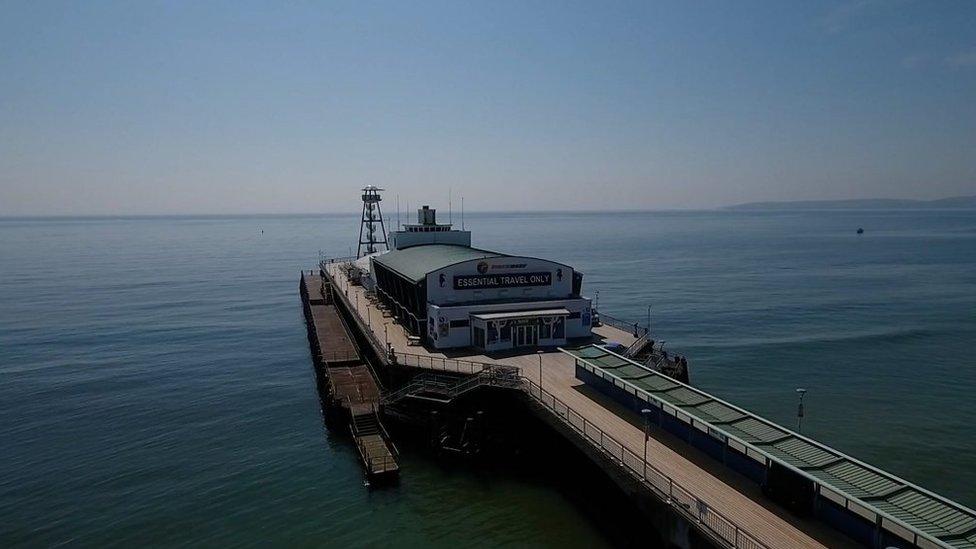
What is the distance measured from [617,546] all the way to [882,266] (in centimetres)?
12738

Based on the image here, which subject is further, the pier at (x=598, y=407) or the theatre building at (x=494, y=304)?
the theatre building at (x=494, y=304)

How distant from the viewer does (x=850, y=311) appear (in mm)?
77750

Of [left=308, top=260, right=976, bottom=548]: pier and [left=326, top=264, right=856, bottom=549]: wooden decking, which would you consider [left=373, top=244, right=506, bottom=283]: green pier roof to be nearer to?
[left=326, top=264, right=856, bottom=549]: wooden decking

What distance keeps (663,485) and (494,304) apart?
2352 cm

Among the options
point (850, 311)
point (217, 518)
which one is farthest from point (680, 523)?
point (850, 311)

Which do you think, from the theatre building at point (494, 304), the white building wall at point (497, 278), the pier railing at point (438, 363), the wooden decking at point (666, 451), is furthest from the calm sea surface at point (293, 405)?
the white building wall at point (497, 278)

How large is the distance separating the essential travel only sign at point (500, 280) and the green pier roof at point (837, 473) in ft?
57.7

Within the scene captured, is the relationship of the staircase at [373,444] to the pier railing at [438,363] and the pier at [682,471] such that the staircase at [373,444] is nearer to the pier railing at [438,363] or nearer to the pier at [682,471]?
the pier at [682,471]

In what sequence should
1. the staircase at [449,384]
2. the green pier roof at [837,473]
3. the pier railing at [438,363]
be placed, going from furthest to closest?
the pier railing at [438,363], the staircase at [449,384], the green pier roof at [837,473]

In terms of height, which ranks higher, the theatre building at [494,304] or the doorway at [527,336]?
the theatre building at [494,304]

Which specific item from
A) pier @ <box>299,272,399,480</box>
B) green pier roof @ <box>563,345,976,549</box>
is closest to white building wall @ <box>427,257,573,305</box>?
pier @ <box>299,272,399,480</box>

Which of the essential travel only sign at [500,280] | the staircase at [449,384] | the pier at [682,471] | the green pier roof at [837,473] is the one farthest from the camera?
the essential travel only sign at [500,280]

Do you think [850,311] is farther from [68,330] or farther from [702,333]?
[68,330]

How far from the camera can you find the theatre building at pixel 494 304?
4362 cm
